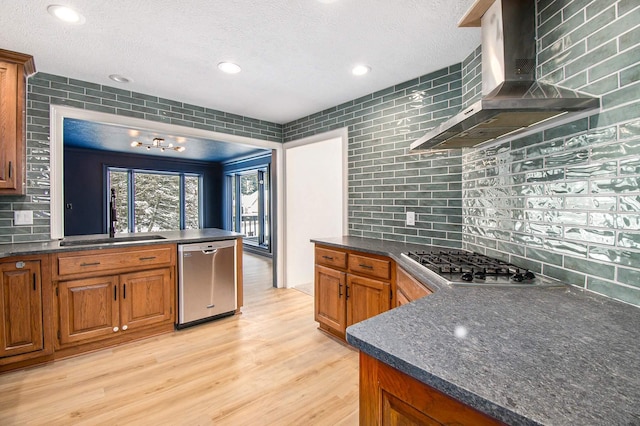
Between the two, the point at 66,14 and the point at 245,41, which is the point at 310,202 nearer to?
the point at 245,41

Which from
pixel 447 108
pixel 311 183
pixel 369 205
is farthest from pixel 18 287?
pixel 447 108

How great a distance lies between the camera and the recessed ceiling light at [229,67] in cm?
237

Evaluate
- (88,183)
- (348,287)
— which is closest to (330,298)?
(348,287)

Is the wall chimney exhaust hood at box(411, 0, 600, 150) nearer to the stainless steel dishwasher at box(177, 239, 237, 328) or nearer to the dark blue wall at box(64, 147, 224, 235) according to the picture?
the stainless steel dishwasher at box(177, 239, 237, 328)

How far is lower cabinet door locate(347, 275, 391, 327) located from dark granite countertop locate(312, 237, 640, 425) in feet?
3.71

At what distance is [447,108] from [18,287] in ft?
11.8

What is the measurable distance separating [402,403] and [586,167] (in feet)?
3.90

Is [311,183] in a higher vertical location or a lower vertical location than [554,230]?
higher

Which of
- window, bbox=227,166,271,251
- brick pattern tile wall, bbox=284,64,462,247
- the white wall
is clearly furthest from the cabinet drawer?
window, bbox=227,166,271,251

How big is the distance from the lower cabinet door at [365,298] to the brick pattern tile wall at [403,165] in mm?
645

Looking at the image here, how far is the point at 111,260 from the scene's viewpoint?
8.09 ft

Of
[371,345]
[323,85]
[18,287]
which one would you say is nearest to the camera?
[371,345]

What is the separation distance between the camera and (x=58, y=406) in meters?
1.76

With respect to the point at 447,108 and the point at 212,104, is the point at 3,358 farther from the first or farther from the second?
the point at 447,108
